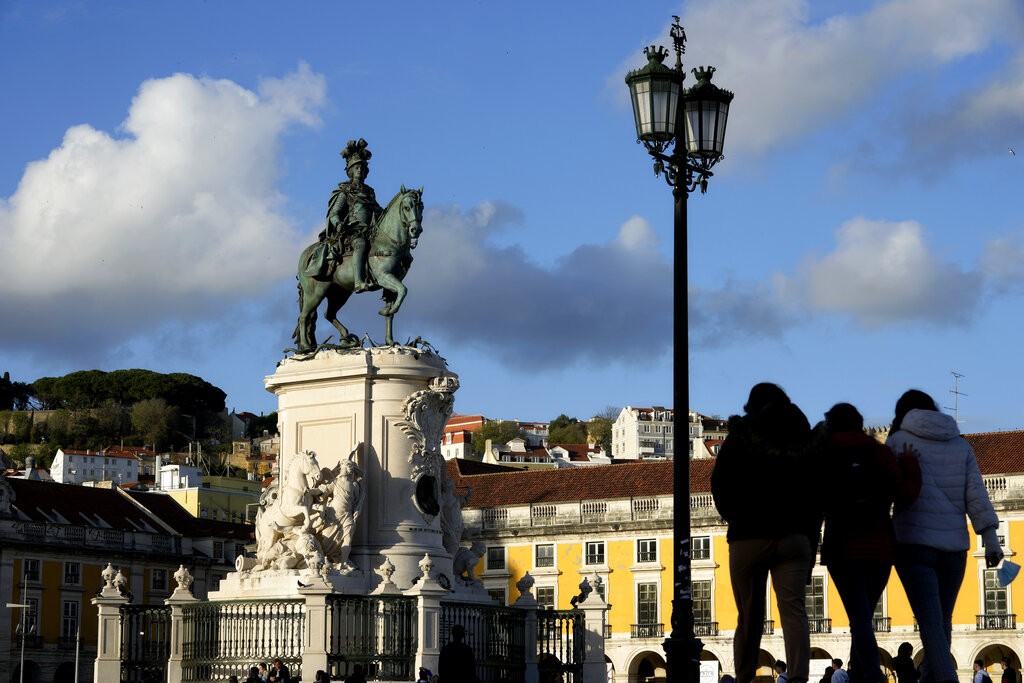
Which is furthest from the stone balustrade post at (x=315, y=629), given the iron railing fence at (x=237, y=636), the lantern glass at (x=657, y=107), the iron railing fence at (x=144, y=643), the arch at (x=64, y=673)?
the arch at (x=64, y=673)

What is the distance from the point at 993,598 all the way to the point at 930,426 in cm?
5103

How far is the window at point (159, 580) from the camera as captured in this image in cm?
7006

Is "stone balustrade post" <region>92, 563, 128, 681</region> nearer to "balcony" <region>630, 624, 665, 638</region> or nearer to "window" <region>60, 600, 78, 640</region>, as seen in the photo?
"balcony" <region>630, 624, 665, 638</region>

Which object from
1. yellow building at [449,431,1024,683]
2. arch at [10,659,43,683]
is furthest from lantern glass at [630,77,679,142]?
→ arch at [10,659,43,683]

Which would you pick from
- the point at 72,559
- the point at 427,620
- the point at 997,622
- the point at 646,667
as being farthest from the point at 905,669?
the point at 72,559

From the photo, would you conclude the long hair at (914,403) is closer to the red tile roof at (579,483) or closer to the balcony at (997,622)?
the balcony at (997,622)

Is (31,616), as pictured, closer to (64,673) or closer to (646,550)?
Result: (64,673)

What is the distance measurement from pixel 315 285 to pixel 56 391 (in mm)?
141388

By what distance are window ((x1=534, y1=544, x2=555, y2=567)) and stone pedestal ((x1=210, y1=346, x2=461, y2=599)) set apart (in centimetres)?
4198

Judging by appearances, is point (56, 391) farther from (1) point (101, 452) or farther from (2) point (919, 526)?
(2) point (919, 526)

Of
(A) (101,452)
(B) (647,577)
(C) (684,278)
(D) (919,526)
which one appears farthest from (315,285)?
(A) (101,452)

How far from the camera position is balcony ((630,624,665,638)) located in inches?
2530

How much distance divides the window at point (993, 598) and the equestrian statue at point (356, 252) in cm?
3936

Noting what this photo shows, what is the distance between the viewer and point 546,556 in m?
66.8
